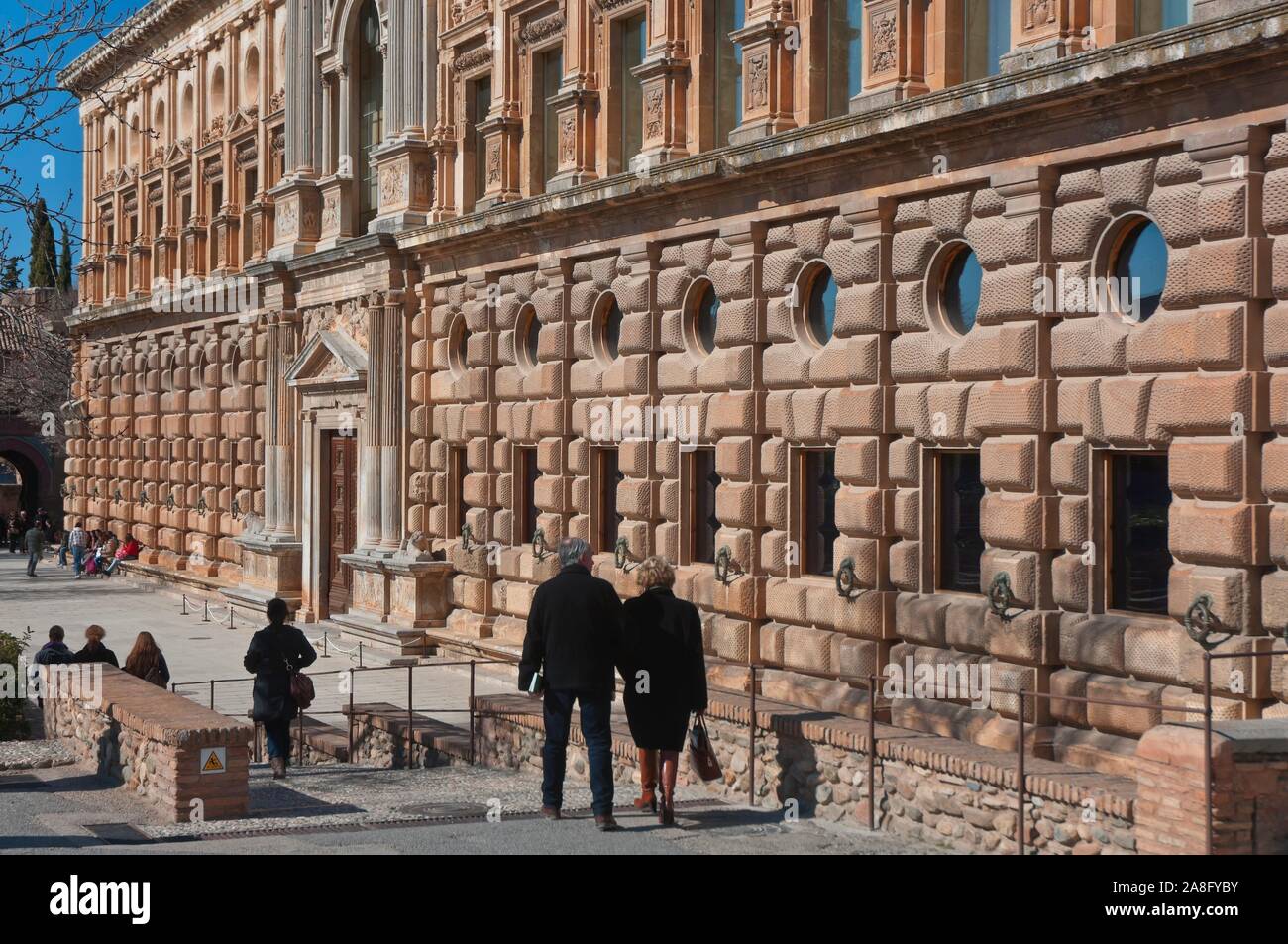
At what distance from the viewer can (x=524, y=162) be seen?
944 inches

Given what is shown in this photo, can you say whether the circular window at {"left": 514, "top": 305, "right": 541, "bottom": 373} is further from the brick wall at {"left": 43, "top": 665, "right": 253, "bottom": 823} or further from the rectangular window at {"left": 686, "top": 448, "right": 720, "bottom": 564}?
the brick wall at {"left": 43, "top": 665, "right": 253, "bottom": 823}

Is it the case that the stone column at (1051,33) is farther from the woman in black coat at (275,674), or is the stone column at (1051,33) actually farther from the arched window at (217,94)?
the arched window at (217,94)

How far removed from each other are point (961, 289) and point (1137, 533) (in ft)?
10.1

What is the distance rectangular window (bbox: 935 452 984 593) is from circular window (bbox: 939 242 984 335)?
1.21 m

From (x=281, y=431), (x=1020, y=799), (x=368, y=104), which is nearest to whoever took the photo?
(x=1020, y=799)

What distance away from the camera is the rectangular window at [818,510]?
1789 centimetres

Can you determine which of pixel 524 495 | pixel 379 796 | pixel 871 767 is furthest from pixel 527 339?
pixel 871 767

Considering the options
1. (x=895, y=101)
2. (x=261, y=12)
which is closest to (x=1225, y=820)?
(x=895, y=101)

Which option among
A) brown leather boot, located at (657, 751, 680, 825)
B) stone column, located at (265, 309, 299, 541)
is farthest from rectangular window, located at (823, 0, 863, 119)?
stone column, located at (265, 309, 299, 541)

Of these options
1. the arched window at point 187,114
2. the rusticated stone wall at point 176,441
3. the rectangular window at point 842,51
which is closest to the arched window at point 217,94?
the arched window at point 187,114

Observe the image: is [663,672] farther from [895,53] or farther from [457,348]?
[457,348]

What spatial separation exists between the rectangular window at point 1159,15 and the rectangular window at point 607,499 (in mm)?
9363

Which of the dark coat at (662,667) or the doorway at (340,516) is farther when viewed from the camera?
the doorway at (340,516)

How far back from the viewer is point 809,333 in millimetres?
18031
